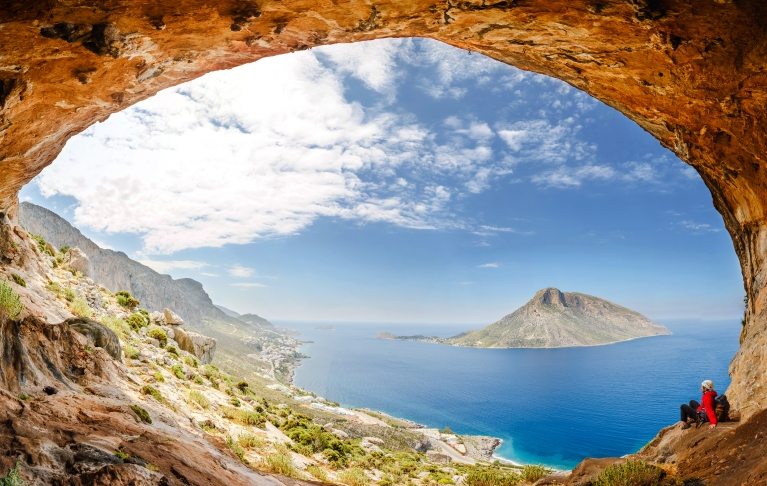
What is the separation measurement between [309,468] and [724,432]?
44.2ft

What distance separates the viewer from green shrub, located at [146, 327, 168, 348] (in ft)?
64.4

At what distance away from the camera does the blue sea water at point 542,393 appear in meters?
75.7

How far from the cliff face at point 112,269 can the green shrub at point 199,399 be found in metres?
58.9

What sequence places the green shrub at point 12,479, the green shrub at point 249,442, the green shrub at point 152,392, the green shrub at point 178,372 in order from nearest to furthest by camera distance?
the green shrub at point 12,479
the green shrub at point 152,392
the green shrub at point 249,442
the green shrub at point 178,372

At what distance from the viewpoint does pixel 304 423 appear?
65.6ft

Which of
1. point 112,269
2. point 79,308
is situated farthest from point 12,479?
point 112,269

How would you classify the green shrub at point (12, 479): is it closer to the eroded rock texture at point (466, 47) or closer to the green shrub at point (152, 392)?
the eroded rock texture at point (466, 47)

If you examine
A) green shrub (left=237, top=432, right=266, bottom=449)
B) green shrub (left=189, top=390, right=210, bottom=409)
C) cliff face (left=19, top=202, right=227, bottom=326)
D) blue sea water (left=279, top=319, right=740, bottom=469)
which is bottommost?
blue sea water (left=279, top=319, right=740, bottom=469)

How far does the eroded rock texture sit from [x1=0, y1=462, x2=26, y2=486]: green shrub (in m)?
6.76

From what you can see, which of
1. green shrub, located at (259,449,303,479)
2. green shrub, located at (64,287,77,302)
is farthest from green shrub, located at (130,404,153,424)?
green shrub, located at (64,287,77,302)

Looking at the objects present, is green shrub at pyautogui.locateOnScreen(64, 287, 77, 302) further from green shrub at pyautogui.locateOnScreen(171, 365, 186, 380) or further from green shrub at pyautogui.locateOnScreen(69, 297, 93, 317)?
green shrub at pyautogui.locateOnScreen(171, 365, 186, 380)

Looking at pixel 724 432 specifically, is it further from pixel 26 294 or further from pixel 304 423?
pixel 26 294

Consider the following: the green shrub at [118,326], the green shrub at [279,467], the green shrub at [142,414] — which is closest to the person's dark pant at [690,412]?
the green shrub at [279,467]

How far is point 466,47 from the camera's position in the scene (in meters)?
8.49
